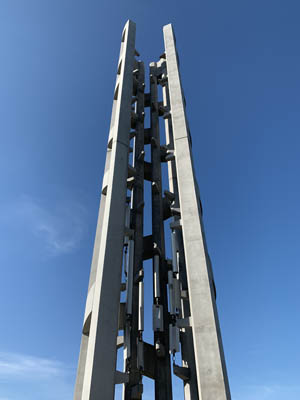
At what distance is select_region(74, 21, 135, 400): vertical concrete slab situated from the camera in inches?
182

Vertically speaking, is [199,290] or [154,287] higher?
[154,287]

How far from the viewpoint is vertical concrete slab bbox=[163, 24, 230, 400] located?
15.3 ft

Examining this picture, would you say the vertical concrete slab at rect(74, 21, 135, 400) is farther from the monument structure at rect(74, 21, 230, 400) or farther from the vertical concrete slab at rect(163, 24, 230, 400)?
the vertical concrete slab at rect(163, 24, 230, 400)

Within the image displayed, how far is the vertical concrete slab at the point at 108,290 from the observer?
4629mm

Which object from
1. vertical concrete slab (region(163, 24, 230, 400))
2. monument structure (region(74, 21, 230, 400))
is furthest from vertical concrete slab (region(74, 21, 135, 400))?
vertical concrete slab (region(163, 24, 230, 400))

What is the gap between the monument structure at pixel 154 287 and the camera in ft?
15.9

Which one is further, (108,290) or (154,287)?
(154,287)

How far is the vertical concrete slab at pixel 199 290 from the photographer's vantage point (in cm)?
465

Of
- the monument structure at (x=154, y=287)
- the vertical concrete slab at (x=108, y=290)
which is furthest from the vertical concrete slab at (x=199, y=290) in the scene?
the vertical concrete slab at (x=108, y=290)

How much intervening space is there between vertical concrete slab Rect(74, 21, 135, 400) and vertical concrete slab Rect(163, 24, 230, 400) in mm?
1308

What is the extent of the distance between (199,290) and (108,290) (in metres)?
1.61

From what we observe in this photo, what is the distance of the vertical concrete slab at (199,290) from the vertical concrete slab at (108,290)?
1308mm

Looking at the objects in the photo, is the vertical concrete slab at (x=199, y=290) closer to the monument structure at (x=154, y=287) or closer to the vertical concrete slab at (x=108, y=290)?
the monument structure at (x=154, y=287)

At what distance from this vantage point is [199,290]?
550 cm
